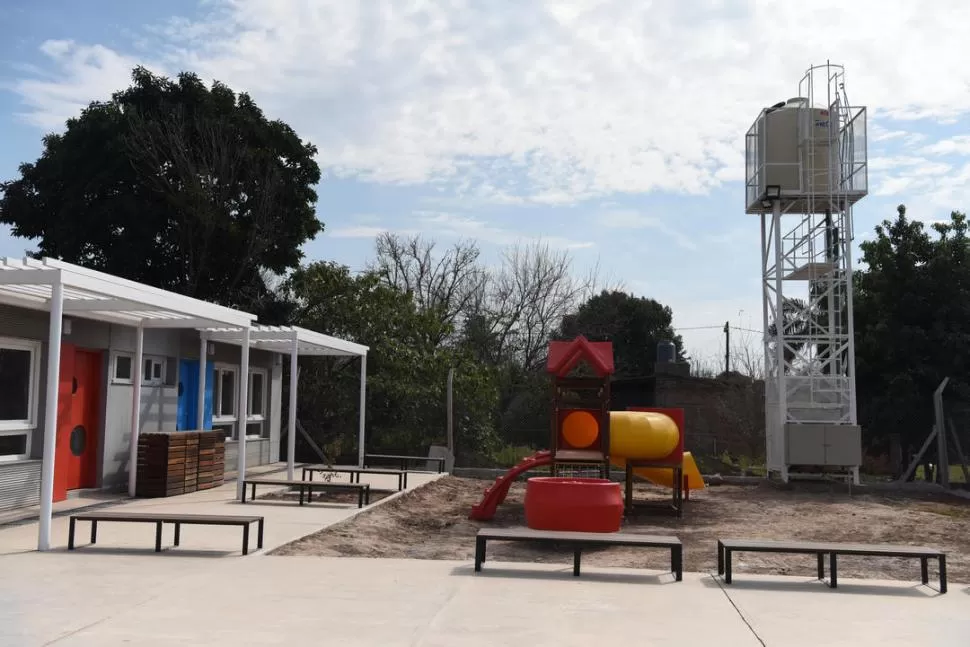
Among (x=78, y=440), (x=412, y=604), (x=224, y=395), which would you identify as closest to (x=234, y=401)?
(x=224, y=395)

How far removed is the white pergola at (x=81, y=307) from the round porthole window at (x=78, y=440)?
71 cm

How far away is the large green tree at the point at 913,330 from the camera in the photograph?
72.6ft

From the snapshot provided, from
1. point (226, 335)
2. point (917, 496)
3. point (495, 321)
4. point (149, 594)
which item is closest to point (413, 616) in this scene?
point (149, 594)

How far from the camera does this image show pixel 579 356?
1533cm

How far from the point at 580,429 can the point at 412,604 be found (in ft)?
29.9

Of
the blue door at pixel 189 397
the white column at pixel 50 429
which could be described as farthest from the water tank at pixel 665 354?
the white column at pixel 50 429

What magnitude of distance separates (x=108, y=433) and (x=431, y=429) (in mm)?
11037

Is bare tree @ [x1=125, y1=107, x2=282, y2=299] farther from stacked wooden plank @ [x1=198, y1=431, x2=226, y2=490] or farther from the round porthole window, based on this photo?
the round porthole window

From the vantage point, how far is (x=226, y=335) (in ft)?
54.2

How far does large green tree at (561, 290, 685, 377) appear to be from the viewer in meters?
38.8

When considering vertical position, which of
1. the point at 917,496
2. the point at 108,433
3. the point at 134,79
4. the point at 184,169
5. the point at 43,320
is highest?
the point at 134,79

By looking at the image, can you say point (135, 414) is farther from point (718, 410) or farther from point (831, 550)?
point (718, 410)

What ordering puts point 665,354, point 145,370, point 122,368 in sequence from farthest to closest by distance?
point 665,354, point 145,370, point 122,368

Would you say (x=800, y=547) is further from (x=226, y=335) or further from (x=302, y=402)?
(x=302, y=402)
